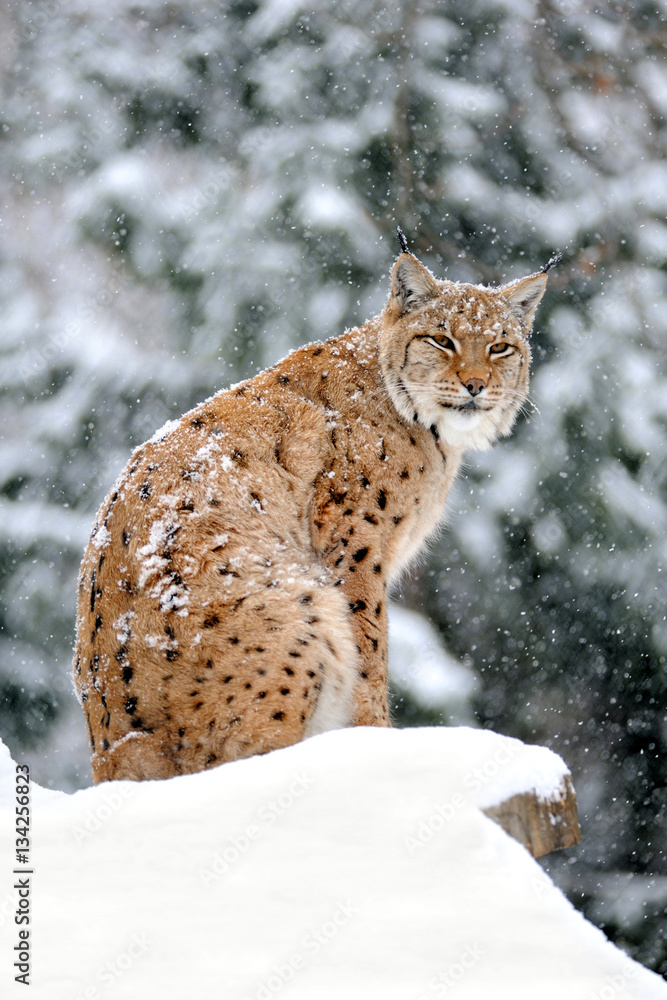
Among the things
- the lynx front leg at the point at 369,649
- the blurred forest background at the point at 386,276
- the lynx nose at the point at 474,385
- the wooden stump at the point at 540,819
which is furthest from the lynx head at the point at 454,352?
the blurred forest background at the point at 386,276

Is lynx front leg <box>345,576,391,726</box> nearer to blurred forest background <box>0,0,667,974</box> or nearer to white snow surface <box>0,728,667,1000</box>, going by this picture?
white snow surface <box>0,728,667,1000</box>

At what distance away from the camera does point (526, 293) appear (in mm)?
5664

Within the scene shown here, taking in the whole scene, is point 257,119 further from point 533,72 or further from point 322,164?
point 533,72

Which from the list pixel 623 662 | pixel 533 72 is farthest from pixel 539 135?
pixel 623 662

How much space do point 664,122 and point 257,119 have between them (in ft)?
11.4

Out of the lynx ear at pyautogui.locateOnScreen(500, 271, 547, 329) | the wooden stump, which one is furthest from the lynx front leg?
the lynx ear at pyautogui.locateOnScreen(500, 271, 547, 329)

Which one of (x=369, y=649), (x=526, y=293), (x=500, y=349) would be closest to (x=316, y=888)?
(x=369, y=649)

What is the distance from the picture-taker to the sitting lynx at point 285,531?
426cm

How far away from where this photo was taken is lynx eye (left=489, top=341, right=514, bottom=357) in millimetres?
5423

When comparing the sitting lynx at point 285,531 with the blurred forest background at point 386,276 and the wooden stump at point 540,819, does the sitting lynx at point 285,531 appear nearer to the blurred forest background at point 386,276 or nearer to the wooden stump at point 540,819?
the wooden stump at point 540,819

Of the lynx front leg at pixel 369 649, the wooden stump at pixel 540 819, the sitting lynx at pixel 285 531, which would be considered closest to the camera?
the wooden stump at pixel 540 819

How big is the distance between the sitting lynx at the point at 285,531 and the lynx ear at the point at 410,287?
0.01m

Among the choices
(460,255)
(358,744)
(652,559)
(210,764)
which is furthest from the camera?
(460,255)

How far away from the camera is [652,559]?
7.97 m
